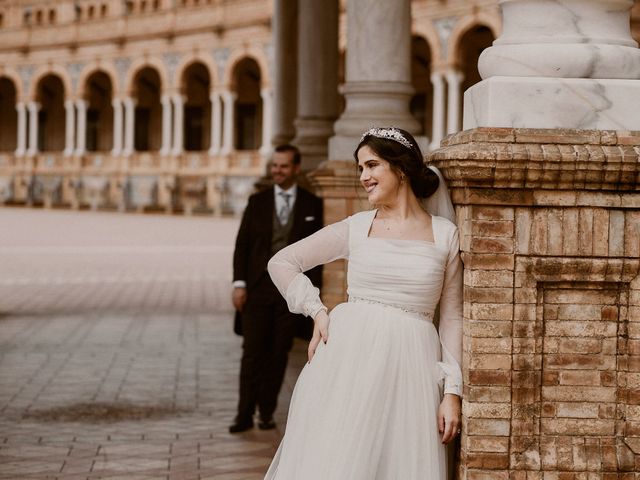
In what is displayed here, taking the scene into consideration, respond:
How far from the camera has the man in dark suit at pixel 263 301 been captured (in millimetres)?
7613

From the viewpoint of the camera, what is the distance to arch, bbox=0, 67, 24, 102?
5614cm

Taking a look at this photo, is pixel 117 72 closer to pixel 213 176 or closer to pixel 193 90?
pixel 193 90

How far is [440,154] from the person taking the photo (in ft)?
12.3

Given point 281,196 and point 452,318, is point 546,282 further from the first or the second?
point 281,196

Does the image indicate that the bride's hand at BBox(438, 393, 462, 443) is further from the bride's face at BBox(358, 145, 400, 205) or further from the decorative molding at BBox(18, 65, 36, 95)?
the decorative molding at BBox(18, 65, 36, 95)

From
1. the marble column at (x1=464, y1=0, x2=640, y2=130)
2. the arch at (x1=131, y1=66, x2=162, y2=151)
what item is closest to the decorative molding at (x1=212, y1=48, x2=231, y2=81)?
the arch at (x1=131, y1=66, x2=162, y2=151)

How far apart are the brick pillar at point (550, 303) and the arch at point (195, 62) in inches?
1795

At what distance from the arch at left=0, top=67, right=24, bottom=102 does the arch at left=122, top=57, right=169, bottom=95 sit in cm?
644

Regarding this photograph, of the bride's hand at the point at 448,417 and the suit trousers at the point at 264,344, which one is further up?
the bride's hand at the point at 448,417

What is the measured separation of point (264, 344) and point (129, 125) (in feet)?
148

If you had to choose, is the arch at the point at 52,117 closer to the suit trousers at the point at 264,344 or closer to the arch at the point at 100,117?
the arch at the point at 100,117

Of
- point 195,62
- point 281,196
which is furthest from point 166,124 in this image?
point 281,196

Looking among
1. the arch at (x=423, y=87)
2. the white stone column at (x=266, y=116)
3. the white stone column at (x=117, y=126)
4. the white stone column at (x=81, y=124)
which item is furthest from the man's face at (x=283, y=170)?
the white stone column at (x=81, y=124)

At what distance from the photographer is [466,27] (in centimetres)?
3753
